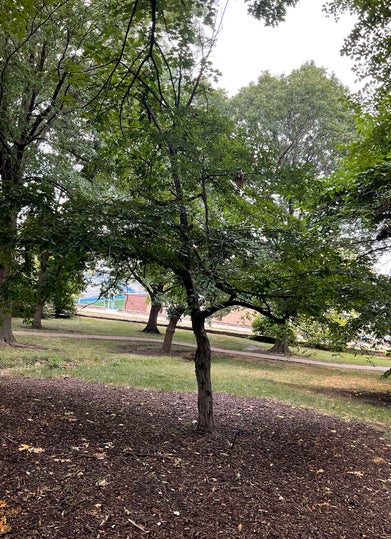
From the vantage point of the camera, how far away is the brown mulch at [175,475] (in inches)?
107

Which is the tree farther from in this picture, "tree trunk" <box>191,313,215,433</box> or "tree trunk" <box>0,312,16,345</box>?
"tree trunk" <box>191,313,215,433</box>

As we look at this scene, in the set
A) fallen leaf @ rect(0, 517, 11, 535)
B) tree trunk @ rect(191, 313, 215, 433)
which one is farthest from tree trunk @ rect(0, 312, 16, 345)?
fallen leaf @ rect(0, 517, 11, 535)

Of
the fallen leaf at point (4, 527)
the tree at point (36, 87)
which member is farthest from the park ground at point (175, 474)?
the tree at point (36, 87)

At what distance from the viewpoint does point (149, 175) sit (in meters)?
5.14

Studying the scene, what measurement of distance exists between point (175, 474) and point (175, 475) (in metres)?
0.02

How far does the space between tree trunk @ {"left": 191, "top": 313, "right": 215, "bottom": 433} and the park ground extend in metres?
0.17

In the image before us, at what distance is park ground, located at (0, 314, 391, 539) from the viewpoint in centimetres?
273

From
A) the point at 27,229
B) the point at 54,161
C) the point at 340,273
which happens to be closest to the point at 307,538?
the point at 340,273

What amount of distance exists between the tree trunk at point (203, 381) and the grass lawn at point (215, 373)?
3.09 meters

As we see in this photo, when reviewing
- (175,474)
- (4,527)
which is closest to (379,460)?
(175,474)

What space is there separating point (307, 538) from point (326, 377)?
430 inches

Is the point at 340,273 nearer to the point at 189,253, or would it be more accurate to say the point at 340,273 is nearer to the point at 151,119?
the point at 189,253

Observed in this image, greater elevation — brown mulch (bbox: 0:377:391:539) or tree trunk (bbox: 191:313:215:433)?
tree trunk (bbox: 191:313:215:433)

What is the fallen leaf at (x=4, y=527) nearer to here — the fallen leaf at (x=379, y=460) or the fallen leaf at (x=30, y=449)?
the fallen leaf at (x=30, y=449)
